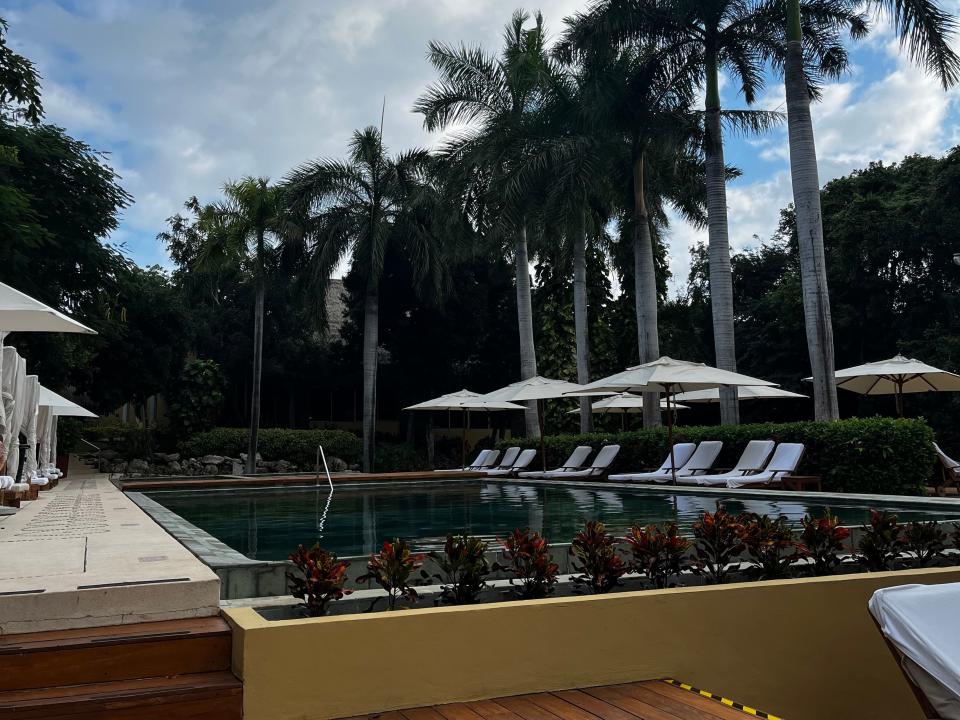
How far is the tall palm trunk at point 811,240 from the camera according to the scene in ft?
50.0

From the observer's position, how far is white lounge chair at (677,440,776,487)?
43.4ft

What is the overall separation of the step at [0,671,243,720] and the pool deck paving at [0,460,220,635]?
0.38 m

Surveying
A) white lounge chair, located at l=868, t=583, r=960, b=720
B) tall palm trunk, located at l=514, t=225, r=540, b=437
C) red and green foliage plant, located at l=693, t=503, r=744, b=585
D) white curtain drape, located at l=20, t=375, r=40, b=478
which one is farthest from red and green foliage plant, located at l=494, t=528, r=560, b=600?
tall palm trunk, located at l=514, t=225, r=540, b=437

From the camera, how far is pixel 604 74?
1964 centimetres

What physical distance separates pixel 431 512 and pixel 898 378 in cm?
1023

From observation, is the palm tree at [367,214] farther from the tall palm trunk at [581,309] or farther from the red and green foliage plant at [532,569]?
the red and green foliage plant at [532,569]

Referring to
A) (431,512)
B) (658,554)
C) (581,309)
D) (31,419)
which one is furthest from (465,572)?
(581,309)

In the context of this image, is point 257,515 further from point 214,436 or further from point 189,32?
point 214,436

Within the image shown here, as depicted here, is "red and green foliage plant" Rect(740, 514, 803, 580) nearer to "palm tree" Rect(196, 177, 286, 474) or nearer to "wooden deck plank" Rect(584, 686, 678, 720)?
"wooden deck plank" Rect(584, 686, 678, 720)

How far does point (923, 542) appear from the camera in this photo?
19.3ft

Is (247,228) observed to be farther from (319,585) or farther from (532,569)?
(319,585)

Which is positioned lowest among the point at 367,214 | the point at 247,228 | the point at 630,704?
the point at 630,704

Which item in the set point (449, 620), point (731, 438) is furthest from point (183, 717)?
point (731, 438)

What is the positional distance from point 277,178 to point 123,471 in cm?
1044
